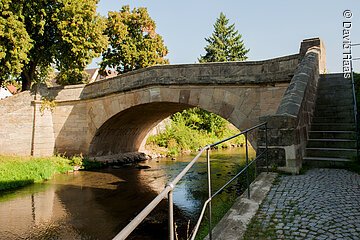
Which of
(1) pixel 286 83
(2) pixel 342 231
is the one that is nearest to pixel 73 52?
(1) pixel 286 83

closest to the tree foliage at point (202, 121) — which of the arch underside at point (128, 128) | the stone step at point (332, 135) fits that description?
the arch underside at point (128, 128)

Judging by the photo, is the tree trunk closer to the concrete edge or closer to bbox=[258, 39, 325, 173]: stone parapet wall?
Answer: bbox=[258, 39, 325, 173]: stone parapet wall

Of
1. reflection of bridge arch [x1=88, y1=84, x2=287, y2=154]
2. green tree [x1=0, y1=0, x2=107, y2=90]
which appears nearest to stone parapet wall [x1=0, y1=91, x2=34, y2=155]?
green tree [x1=0, y1=0, x2=107, y2=90]

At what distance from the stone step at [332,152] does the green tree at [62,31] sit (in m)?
11.4

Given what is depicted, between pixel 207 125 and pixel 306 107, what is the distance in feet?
65.2

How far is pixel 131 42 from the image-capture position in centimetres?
2347

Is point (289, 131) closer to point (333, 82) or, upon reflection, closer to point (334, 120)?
point (334, 120)

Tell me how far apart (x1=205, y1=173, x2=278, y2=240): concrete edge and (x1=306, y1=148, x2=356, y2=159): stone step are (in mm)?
1691

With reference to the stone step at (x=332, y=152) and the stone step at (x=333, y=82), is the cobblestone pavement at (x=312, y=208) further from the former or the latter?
the stone step at (x=333, y=82)

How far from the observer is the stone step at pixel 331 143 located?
230 inches

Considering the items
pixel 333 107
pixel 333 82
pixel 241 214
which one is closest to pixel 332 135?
pixel 333 107

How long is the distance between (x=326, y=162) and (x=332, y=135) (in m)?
1.04

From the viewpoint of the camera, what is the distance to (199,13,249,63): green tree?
107ft

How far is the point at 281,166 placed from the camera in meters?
5.05
